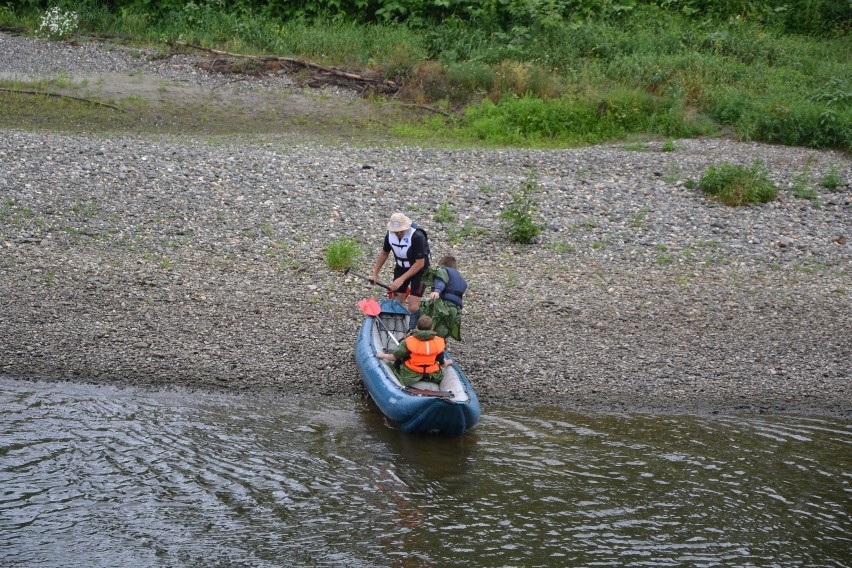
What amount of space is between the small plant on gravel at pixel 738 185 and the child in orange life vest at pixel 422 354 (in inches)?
325

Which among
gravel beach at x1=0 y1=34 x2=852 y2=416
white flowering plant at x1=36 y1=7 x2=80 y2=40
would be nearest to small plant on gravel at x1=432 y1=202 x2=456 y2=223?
gravel beach at x1=0 y1=34 x2=852 y2=416

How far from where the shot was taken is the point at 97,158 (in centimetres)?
1608

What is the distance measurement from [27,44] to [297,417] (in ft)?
52.8

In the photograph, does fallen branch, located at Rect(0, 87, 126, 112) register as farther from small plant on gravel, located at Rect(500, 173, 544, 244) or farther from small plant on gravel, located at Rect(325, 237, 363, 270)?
small plant on gravel, located at Rect(500, 173, 544, 244)

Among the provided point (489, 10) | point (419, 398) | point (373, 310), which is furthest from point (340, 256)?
point (489, 10)

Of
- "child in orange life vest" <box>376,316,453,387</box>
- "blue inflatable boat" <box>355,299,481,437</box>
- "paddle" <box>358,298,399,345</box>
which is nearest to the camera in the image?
"blue inflatable boat" <box>355,299,481,437</box>

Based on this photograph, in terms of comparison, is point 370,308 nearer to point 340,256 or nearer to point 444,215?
point 340,256

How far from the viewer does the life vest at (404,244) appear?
10797 mm

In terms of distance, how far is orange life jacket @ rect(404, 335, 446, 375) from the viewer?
9820 mm

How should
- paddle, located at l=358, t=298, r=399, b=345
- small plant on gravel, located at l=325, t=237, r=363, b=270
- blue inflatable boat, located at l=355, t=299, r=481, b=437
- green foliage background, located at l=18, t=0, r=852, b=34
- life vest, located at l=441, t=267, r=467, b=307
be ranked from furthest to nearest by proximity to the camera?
green foliage background, located at l=18, t=0, r=852, b=34, small plant on gravel, located at l=325, t=237, r=363, b=270, paddle, located at l=358, t=298, r=399, b=345, life vest, located at l=441, t=267, r=467, b=307, blue inflatable boat, located at l=355, t=299, r=481, b=437

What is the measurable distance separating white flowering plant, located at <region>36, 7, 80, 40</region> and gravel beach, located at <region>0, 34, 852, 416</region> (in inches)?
249

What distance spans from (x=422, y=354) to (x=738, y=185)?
869 cm

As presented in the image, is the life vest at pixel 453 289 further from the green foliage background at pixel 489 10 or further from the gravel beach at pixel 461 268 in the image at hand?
the green foliage background at pixel 489 10

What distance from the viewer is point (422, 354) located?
32.3ft
